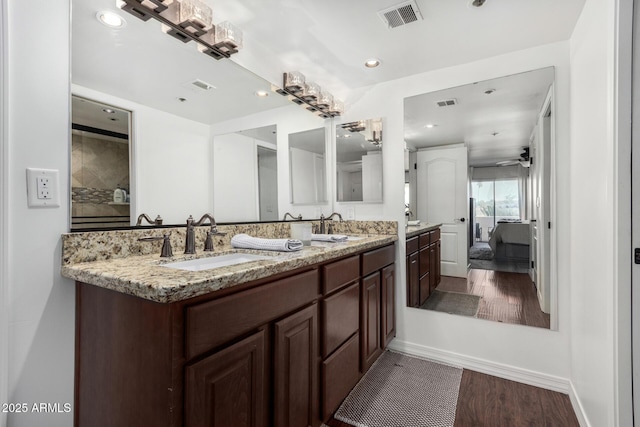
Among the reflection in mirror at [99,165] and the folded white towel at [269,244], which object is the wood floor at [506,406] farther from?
the reflection in mirror at [99,165]

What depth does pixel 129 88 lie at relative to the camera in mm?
1333

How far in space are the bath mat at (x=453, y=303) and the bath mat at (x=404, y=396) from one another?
41 cm

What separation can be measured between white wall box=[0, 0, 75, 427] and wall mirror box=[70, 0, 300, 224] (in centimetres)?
9

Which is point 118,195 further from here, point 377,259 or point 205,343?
point 377,259

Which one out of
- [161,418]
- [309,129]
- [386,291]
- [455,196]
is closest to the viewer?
[161,418]

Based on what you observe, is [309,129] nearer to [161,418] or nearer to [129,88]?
[129,88]

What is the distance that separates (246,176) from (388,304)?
141 centimetres

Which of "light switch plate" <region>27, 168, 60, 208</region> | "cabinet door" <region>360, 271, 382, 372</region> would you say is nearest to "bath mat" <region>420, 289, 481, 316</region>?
"cabinet door" <region>360, 271, 382, 372</region>

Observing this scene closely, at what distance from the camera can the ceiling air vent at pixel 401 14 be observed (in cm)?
157

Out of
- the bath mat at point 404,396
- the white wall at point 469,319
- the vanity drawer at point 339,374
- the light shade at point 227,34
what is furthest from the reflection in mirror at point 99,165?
the white wall at point 469,319

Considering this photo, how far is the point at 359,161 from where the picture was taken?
2.63m

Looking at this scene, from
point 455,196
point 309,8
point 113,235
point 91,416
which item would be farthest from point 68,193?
point 455,196

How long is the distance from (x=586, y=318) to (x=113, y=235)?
7.56ft
